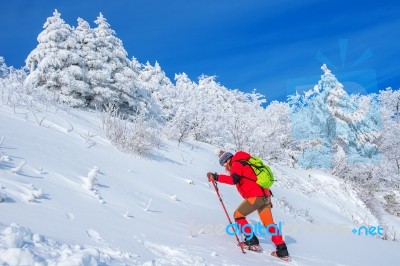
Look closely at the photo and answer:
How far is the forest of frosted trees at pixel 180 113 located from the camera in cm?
1152

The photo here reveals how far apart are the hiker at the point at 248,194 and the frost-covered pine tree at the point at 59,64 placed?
12668mm

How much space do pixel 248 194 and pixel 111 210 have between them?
2050 millimetres

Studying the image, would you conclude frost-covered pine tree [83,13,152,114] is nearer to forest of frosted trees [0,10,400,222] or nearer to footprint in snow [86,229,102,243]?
forest of frosted trees [0,10,400,222]

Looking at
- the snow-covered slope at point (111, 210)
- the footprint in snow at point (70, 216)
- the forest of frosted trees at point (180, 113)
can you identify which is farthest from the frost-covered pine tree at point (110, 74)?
the footprint in snow at point (70, 216)

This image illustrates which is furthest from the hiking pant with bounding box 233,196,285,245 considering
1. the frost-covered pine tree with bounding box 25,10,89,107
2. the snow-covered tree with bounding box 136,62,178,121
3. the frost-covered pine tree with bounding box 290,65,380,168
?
the frost-covered pine tree with bounding box 290,65,380,168

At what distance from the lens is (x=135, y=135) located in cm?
966

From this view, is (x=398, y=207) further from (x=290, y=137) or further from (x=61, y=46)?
(x=61, y=46)

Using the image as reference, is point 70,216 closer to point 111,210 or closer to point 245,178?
point 111,210

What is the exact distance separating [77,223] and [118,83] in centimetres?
1643

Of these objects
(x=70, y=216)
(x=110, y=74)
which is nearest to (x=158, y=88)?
(x=110, y=74)

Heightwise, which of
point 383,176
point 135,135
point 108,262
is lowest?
point 108,262

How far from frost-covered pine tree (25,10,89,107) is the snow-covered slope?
Result: 6867 mm

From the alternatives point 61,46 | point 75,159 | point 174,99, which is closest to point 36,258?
point 75,159

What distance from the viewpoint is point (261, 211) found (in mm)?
6016
